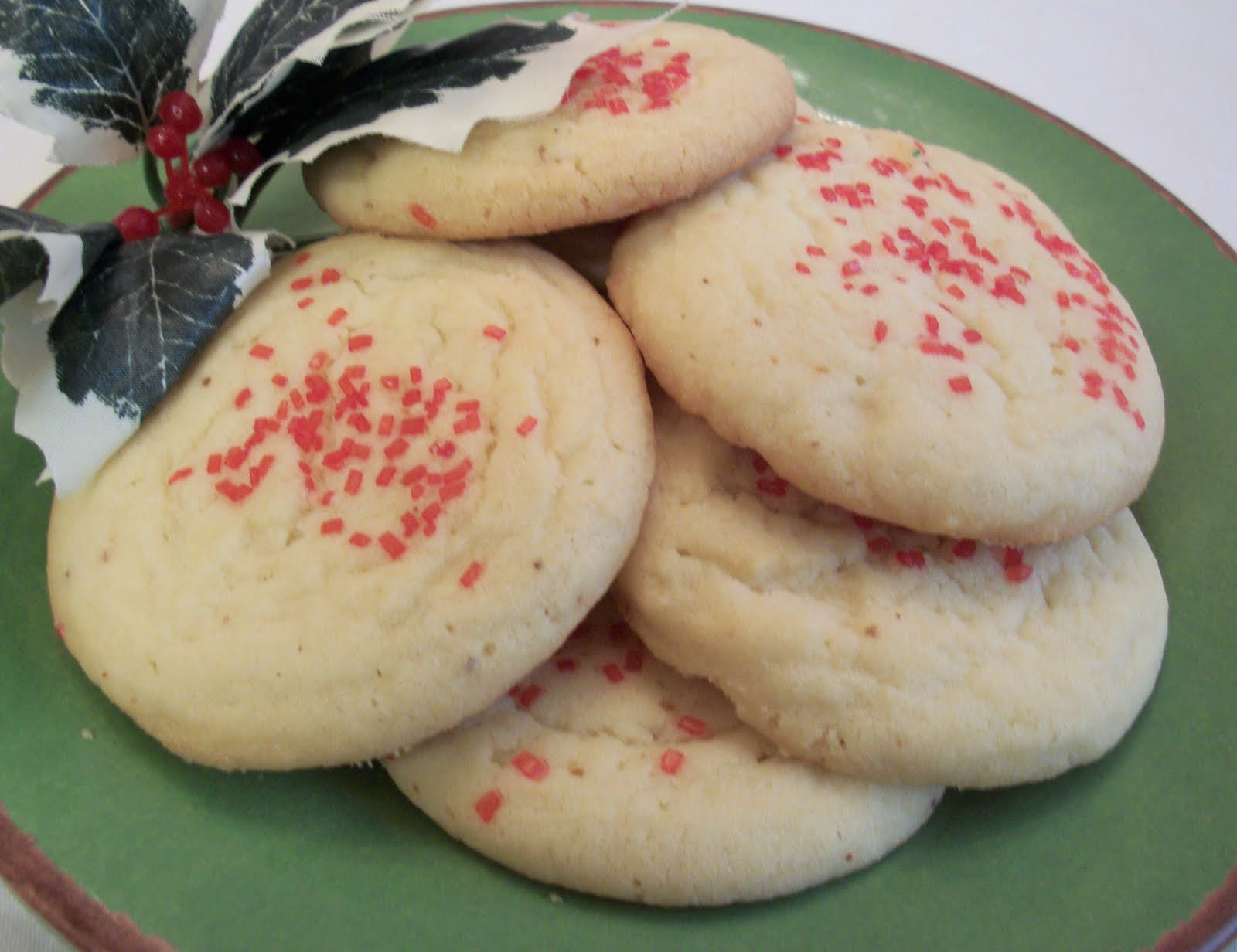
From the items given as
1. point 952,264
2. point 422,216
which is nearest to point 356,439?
point 422,216

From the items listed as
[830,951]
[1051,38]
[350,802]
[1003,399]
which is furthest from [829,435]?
[1051,38]

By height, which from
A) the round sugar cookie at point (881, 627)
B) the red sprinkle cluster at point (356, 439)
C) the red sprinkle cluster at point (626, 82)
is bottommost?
the round sugar cookie at point (881, 627)

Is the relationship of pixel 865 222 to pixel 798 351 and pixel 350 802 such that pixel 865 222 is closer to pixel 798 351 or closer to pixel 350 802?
pixel 798 351

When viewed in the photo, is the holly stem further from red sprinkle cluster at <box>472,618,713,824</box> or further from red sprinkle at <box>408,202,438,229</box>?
red sprinkle cluster at <box>472,618,713,824</box>

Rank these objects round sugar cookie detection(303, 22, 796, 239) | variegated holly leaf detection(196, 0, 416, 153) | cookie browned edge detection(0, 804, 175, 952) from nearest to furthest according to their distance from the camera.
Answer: cookie browned edge detection(0, 804, 175, 952) → round sugar cookie detection(303, 22, 796, 239) → variegated holly leaf detection(196, 0, 416, 153)

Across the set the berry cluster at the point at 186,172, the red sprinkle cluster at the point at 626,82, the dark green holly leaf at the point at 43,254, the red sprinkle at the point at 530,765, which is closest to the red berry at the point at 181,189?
the berry cluster at the point at 186,172

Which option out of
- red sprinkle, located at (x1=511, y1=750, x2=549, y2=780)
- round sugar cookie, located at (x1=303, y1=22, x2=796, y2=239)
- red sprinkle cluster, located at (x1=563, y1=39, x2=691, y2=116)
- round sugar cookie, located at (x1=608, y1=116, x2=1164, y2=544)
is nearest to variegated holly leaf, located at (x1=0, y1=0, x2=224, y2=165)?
round sugar cookie, located at (x1=303, y1=22, x2=796, y2=239)

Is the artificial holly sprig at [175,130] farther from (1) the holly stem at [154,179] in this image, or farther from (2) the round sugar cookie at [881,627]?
(2) the round sugar cookie at [881,627]
